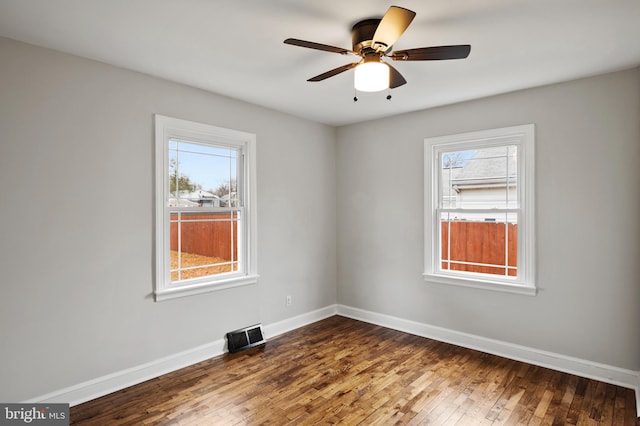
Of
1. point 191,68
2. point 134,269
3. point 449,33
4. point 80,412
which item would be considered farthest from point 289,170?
point 80,412

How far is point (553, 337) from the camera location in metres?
3.30

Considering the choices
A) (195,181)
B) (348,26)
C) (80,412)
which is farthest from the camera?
(195,181)

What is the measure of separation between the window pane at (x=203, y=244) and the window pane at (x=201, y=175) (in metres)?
0.13

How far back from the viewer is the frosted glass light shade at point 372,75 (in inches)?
87.1

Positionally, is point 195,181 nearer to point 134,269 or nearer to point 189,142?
point 189,142

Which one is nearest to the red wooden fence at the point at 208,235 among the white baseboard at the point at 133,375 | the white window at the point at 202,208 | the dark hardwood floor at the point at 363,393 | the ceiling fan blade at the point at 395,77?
the white window at the point at 202,208

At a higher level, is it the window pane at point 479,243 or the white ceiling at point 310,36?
the white ceiling at point 310,36

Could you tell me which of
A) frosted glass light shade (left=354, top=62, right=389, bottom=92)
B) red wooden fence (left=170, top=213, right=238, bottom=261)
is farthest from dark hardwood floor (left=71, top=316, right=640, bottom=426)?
frosted glass light shade (left=354, top=62, right=389, bottom=92)

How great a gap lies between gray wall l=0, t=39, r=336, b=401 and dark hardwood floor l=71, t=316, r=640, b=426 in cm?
37

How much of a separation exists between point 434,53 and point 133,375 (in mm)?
3260

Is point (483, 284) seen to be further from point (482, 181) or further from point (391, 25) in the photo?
point (391, 25)

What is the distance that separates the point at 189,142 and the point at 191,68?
74 centimetres

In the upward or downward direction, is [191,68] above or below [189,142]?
above

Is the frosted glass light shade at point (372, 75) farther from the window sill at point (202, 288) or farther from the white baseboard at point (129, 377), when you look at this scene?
the white baseboard at point (129, 377)
